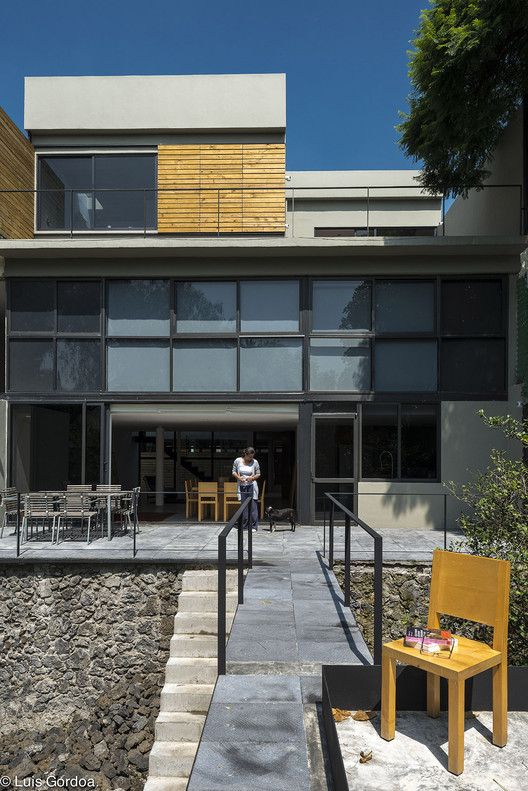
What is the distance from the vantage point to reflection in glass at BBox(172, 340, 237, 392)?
37.2 ft

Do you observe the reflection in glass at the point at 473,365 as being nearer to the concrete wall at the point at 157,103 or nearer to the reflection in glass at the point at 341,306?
the reflection in glass at the point at 341,306

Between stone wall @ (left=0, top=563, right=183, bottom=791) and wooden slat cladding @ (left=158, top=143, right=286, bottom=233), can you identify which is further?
wooden slat cladding @ (left=158, top=143, right=286, bottom=233)

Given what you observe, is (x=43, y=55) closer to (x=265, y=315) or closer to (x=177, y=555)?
(x=265, y=315)

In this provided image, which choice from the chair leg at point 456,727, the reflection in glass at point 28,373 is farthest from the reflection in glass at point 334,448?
the chair leg at point 456,727

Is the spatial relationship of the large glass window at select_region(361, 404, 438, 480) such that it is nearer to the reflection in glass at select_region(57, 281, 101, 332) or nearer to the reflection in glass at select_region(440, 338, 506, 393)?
the reflection in glass at select_region(440, 338, 506, 393)

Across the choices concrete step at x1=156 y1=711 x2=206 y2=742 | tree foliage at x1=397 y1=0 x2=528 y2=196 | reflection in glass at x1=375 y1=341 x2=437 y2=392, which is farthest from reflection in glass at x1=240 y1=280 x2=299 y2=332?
concrete step at x1=156 y1=711 x2=206 y2=742

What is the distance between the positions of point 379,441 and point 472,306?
3302 millimetres

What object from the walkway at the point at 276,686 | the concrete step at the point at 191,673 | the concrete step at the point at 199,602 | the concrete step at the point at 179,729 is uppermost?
the walkway at the point at 276,686

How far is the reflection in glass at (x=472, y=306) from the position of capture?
11.1 m

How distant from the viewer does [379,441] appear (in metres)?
11.1

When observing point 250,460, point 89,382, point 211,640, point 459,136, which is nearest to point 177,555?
point 211,640

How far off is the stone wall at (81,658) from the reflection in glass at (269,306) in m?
5.59

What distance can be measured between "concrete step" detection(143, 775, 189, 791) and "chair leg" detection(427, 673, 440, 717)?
270 cm

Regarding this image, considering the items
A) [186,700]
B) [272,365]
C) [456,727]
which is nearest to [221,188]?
[272,365]
